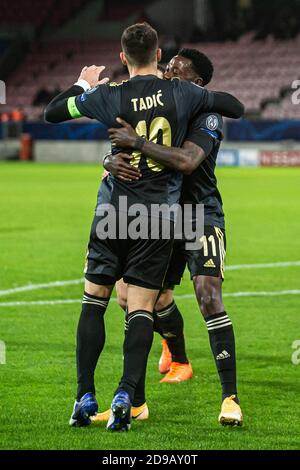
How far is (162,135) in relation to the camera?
5.69m

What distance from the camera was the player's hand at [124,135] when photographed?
5637mm

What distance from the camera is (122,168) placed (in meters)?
5.68

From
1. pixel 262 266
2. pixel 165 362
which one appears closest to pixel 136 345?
pixel 165 362

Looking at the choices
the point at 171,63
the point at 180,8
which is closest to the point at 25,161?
the point at 180,8

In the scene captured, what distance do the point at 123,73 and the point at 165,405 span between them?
38.1 meters

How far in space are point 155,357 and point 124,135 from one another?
8.60ft

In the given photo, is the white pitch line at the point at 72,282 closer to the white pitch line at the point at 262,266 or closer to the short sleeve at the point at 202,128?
the white pitch line at the point at 262,266

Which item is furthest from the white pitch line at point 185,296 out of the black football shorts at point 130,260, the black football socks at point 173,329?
the black football shorts at point 130,260

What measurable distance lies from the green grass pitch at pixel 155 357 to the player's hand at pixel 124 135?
1.48m

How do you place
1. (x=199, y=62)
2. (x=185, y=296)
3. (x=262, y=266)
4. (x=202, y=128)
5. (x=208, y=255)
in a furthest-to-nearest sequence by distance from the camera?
(x=262, y=266), (x=185, y=296), (x=199, y=62), (x=208, y=255), (x=202, y=128)

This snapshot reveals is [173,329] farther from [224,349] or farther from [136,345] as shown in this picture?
[136,345]

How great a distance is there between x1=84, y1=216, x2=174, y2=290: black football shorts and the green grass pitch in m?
0.78

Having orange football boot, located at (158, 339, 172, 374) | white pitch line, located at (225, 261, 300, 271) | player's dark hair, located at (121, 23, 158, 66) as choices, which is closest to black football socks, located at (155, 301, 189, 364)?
orange football boot, located at (158, 339, 172, 374)

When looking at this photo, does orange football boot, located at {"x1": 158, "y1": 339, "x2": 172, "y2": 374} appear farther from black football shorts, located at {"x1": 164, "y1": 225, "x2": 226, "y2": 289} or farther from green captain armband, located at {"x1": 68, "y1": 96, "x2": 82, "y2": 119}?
green captain armband, located at {"x1": 68, "y1": 96, "x2": 82, "y2": 119}
